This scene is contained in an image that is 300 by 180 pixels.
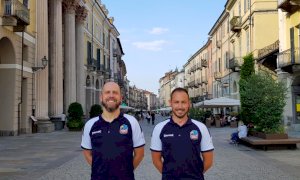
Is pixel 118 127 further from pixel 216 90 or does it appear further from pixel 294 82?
pixel 216 90

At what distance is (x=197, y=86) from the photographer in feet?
272

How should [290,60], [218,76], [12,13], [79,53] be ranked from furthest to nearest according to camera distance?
[218,76], [79,53], [290,60], [12,13]

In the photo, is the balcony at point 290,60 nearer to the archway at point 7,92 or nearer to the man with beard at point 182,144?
the archway at point 7,92

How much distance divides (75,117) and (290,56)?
15.0m

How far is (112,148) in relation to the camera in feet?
13.2

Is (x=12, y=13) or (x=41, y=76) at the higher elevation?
(x=12, y=13)

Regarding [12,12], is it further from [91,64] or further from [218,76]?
[218,76]

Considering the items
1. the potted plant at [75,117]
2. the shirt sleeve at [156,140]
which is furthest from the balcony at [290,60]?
the shirt sleeve at [156,140]

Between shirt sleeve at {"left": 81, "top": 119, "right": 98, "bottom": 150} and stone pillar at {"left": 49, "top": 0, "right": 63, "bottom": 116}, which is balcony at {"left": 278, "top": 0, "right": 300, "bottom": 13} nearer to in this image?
stone pillar at {"left": 49, "top": 0, "right": 63, "bottom": 116}

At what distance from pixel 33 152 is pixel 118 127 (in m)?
12.9

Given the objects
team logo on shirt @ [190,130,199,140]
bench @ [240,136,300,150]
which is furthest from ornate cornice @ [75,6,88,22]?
team logo on shirt @ [190,130,199,140]

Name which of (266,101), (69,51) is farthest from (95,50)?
(266,101)

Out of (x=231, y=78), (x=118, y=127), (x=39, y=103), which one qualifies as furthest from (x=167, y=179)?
(x=231, y=78)

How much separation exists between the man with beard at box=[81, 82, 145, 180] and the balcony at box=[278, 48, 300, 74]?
23.6 meters
